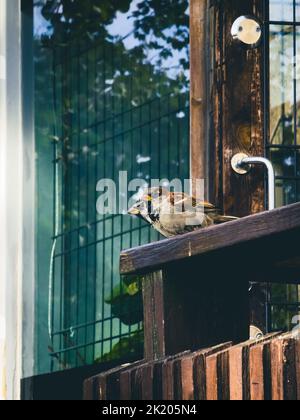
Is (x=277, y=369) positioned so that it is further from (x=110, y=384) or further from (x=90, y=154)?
(x=90, y=154)

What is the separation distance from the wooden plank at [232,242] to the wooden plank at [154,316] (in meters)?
0.03

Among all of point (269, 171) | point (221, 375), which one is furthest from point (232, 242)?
point (269, 171)

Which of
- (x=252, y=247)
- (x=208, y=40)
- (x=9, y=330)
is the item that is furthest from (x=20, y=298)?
(x=252, y=247)

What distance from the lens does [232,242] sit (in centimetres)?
174

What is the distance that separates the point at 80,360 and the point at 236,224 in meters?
2.91

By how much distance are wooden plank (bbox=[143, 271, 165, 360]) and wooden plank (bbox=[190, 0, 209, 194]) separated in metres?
1.19

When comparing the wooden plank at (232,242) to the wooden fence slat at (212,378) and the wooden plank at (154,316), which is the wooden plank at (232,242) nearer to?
the wooden plank at (154,316)

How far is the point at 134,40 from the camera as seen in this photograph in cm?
507

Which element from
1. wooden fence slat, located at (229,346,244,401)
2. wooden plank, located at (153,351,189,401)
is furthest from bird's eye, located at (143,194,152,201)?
wooden fence slat, located at (229,346,244,401)

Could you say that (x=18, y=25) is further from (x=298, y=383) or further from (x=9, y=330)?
(x=298, y=383)

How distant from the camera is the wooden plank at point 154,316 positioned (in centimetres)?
188

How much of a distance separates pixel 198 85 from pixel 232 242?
1.48 m

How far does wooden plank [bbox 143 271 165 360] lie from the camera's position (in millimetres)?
1884

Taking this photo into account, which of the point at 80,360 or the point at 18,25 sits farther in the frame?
the point at 80,360
